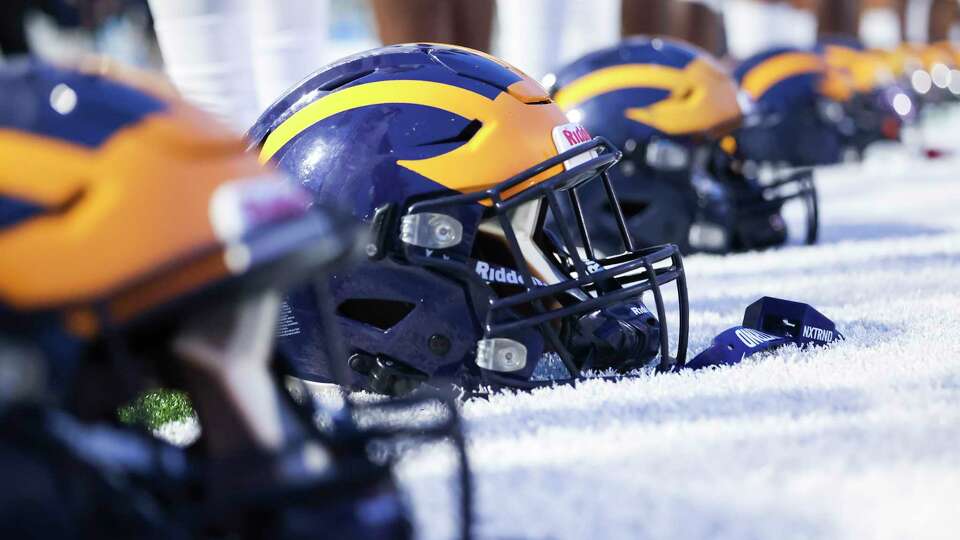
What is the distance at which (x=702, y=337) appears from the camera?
2.53 meters

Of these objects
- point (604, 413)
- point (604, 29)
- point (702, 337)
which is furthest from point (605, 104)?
point (604, 29)

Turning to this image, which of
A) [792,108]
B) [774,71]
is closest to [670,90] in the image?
[774,71]

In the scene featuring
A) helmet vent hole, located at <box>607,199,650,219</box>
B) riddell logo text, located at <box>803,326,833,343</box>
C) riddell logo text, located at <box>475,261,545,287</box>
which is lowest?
helmet vent hole, located at <box>607,199,650,219</box>

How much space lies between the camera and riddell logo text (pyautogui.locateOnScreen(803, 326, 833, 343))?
2.23m

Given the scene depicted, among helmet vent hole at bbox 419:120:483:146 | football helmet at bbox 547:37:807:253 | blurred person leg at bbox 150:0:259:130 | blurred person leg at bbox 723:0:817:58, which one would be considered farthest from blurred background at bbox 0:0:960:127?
→ blurred person leg at bbox 723:0:817:58

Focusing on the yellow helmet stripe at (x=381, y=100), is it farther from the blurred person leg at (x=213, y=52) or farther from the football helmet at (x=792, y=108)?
the football helmet at (x=792, y=108)

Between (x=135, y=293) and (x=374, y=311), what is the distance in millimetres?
957

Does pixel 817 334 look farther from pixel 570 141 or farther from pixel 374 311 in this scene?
pixel 374 311

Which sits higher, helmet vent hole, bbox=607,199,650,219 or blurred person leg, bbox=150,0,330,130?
blurred person leg, bbox=150,0,330,130

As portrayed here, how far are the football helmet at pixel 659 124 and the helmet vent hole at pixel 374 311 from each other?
61.7 inches

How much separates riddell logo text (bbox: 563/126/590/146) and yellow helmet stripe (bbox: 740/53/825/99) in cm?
383

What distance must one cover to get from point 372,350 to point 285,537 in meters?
A: 0.90

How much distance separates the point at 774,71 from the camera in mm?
5801

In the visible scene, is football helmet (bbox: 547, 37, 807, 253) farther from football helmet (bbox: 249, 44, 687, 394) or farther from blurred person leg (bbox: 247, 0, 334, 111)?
football helmet (bbox: 249, 44, 687, 394)
